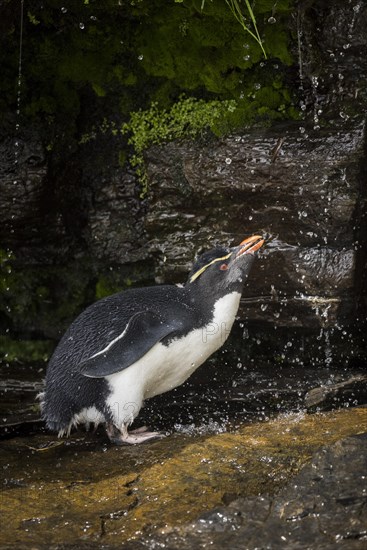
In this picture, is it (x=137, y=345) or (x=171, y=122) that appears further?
(x=171, y=122)

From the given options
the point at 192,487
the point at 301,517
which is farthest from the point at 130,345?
the point at 301,517

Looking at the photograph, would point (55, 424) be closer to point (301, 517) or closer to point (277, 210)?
point (301, 517)

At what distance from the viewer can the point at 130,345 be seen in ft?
15.3

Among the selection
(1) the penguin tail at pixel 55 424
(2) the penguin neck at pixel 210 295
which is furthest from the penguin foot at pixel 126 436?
(2) the penguin neck at pixel 210 295

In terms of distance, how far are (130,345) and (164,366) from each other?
27 cm

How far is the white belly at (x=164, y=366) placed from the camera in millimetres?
4668

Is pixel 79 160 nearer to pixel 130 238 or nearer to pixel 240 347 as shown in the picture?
pixel 130 238

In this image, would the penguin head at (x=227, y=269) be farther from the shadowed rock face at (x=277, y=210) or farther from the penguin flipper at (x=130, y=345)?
the shadowed rock face at (x=277, y=210)

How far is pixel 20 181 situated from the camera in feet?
20.9

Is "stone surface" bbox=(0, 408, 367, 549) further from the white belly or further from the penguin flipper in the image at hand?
the penguin flipper

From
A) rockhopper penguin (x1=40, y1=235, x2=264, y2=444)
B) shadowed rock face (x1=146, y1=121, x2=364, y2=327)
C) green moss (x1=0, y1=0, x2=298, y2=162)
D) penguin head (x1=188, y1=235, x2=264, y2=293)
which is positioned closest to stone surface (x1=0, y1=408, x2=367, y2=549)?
rockhopper penguin (x1=40, y1=235, x2=264, y2=444)

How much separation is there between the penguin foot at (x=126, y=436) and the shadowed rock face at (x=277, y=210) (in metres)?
1.61

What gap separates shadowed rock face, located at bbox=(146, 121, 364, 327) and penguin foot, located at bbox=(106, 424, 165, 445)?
1.61 metres

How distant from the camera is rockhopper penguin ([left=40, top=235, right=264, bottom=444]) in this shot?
467 cm
